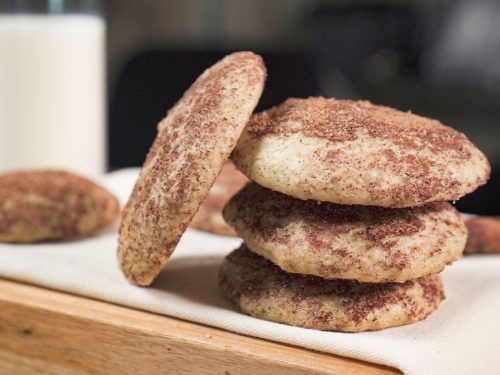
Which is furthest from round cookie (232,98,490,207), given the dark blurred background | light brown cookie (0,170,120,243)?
the dark blurred background

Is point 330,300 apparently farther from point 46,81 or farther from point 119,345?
point 46,81

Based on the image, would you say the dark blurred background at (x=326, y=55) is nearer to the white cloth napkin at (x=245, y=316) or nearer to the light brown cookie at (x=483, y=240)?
the light brown cookie at (x=483, y=240)

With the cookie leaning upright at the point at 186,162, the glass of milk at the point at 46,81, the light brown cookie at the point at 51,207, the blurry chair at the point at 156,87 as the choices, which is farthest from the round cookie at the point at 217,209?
the blurry chair at the point at 156,87

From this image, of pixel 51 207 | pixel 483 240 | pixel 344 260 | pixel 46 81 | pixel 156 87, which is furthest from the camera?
pixel 156 87

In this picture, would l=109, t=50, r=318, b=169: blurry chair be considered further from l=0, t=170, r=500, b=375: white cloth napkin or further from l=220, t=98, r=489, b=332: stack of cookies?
l=220, t=98, r=489, b=332: stack of cookies

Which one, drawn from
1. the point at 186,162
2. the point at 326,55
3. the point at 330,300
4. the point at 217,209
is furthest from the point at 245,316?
the point at 326,55
